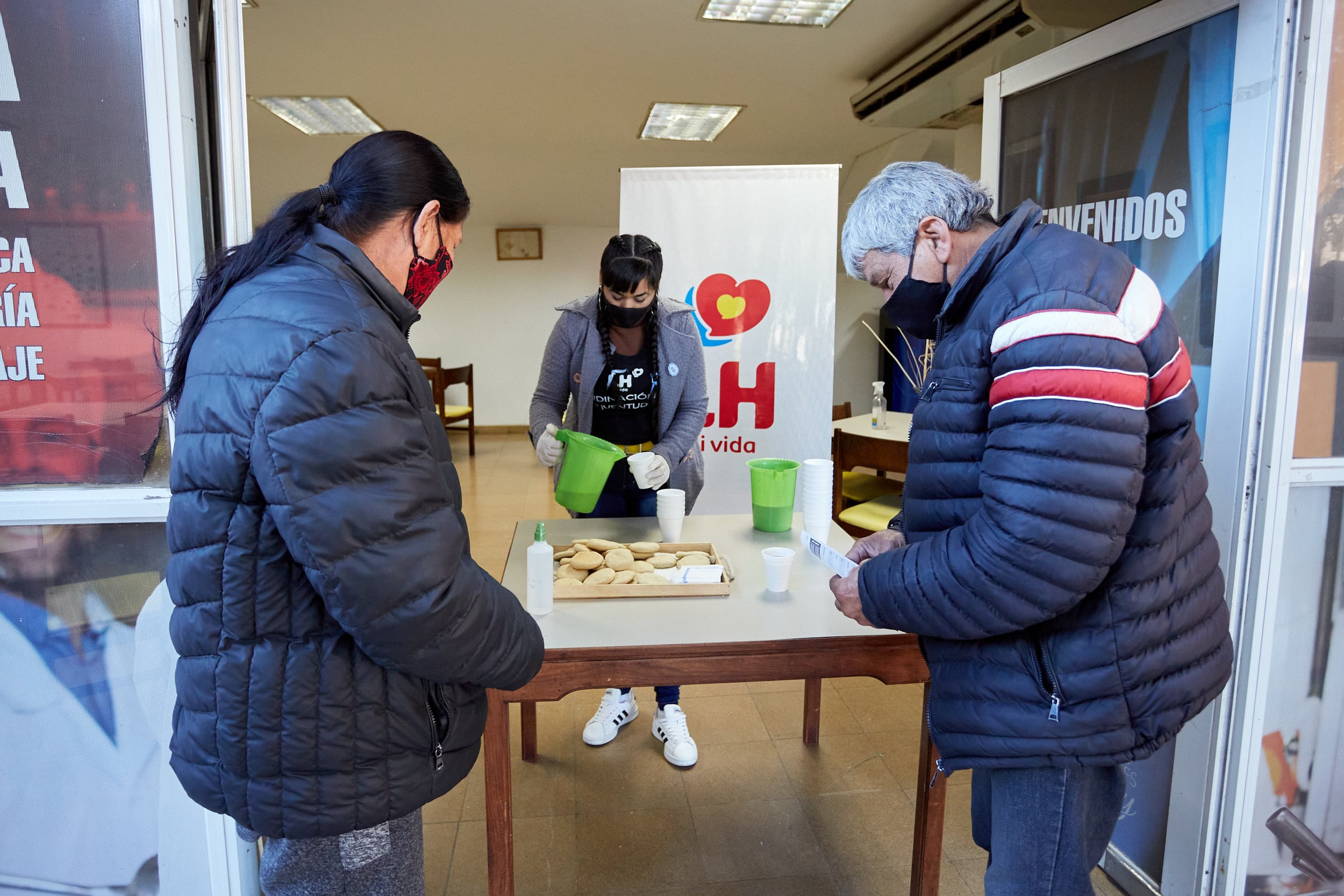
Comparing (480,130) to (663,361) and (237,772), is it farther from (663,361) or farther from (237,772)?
(237,772)

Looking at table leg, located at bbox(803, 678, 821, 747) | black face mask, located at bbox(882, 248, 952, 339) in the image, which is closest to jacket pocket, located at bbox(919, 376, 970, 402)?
black face mask, located at bbox(882, 248, 952, 339)

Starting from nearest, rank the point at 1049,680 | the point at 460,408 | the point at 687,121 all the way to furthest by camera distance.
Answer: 1. the point at 1049,680
2. the point at 687,121
3. the point at 460,408

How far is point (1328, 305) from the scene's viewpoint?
61.9 inches

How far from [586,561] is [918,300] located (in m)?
0.91

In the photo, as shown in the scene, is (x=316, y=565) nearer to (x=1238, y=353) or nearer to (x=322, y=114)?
(x=1238, y=353)

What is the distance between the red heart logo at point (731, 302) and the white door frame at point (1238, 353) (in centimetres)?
160

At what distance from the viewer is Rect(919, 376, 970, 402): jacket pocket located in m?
1.13

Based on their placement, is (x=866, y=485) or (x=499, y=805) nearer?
(x=499, y=805)

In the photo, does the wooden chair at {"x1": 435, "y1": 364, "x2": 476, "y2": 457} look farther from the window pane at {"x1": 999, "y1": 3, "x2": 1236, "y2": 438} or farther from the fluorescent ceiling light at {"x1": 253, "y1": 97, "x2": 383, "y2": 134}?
the window pane at {"x1": 999, "y1": 3, "x2": 1236, "y2": 438}

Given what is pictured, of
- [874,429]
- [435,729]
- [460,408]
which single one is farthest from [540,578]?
[460,408]

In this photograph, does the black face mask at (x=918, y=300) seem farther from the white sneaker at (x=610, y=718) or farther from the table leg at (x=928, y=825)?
the white sneaker at (x=610, y=718)

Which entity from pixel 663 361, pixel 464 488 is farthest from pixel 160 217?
pixel 464 488

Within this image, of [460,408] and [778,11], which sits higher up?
[778,11]

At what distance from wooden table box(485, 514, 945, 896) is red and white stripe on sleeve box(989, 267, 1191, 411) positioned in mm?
625
